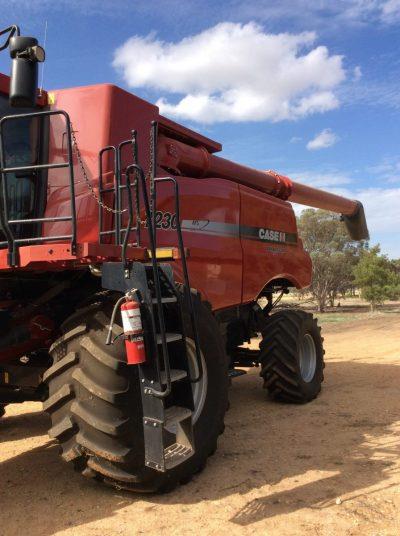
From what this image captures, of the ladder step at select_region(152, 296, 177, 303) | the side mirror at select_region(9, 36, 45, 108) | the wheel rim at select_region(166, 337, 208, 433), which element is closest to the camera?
the side mirror at select_region(9, 36, 45, 108)

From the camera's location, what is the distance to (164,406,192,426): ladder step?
3270mm

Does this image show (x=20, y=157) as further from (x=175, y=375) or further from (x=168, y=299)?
(x=175, y=375)

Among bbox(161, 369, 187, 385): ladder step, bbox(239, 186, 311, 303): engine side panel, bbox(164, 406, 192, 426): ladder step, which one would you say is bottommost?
bbox(164, 406, 192, 426): ladder step

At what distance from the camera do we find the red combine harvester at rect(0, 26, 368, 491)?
10.4ft

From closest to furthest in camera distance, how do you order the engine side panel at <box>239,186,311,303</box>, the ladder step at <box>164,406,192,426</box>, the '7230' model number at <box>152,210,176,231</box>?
the ladder step at <box>164,406,192,426</box> < the '7230' model number at <box>152,210,176,231</box> < the engine side panel at <box>239,186,311,303</box>

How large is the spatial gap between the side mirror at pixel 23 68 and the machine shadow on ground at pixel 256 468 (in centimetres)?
Answer: 249

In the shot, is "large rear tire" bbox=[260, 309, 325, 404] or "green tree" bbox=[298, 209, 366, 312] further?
"green tree" bbox=[298, 209, 366, 312]

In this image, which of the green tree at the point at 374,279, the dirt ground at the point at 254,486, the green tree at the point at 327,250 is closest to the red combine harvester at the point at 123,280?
the dirt ground at the point at 254,486

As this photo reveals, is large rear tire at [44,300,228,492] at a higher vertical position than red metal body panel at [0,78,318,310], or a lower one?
lower

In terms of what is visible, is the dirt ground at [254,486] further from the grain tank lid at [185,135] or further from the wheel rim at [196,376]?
the grain tank lid at [185,135]

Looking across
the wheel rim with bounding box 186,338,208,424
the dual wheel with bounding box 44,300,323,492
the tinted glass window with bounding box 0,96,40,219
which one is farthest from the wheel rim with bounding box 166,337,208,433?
the tinted glass window with bounding box 0,96,40,219

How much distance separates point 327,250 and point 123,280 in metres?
40.1

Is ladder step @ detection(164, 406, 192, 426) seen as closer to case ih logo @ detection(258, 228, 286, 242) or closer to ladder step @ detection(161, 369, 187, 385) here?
ladder step @ detection(161, 369, 187, 385)

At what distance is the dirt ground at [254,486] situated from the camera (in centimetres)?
302
